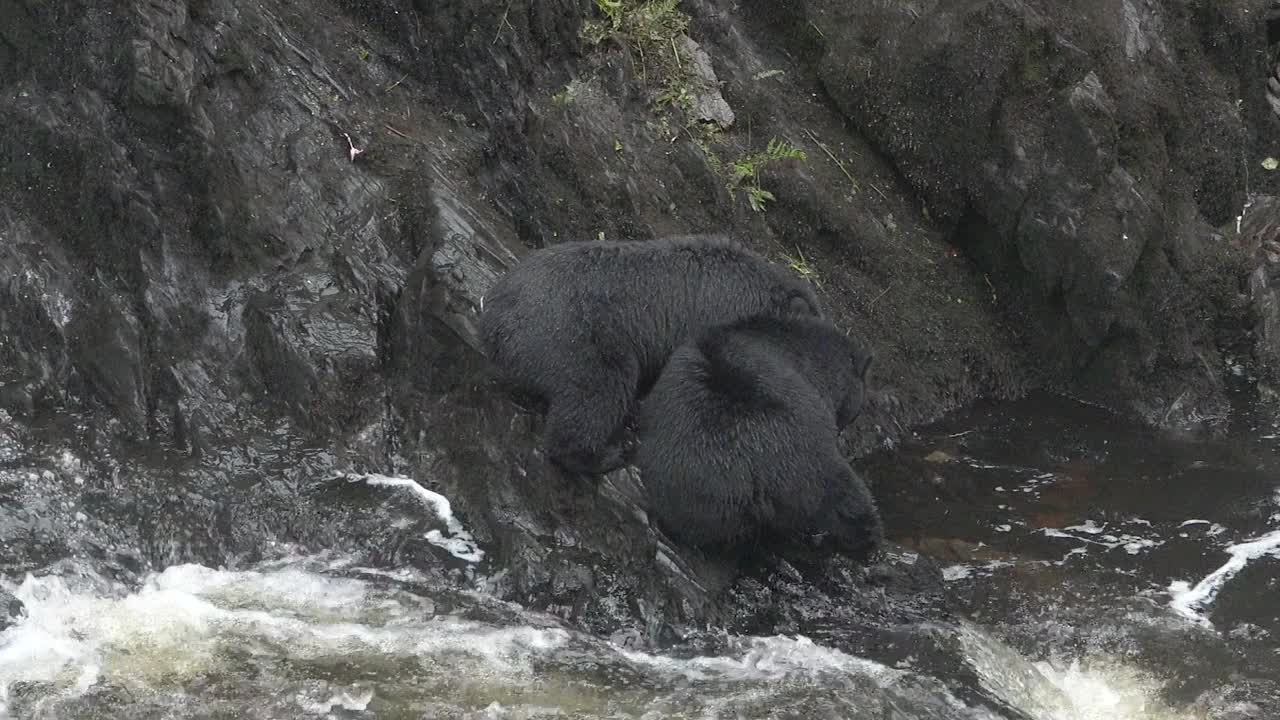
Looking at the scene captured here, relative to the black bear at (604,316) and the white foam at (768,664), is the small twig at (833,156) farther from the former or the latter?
the white foam at (768,664)

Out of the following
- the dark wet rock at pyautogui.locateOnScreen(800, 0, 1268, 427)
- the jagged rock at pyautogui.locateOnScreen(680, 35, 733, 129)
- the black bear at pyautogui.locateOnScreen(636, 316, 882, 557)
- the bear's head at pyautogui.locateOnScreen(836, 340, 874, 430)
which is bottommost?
the black bear at pyautogui.locateOnScreen(636, 316, 882, 557)

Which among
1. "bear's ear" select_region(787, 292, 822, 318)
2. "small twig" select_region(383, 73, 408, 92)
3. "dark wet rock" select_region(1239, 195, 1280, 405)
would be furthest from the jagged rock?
"dark wet rock" select_region(1239, 195, 1280, 405)

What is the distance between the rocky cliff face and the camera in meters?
6.46

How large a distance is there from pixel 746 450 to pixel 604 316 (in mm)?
954

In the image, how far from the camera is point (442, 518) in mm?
6410

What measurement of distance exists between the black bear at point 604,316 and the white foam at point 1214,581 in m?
2.53

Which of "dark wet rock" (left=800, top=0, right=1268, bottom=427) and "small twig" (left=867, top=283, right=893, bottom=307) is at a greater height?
"dark wet rock" (left=800, top=0, right=1268, bottom=427)

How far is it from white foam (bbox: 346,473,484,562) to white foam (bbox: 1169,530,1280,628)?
3.66m

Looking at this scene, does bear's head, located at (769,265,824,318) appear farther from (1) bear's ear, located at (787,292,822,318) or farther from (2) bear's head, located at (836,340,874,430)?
(2) bear's head, located at (836,340,874,430)

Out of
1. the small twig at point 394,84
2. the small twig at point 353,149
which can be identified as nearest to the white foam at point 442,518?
the small twig at point 353,149

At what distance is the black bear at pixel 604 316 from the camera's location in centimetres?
600

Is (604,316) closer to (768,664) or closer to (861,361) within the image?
(861,361)

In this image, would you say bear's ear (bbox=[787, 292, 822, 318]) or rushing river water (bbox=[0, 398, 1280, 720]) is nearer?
rushing river water (bbox=[0, 398, 1280, 720])

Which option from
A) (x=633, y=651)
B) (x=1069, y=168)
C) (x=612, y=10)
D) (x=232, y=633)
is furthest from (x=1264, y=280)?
(x=232, y=633)
